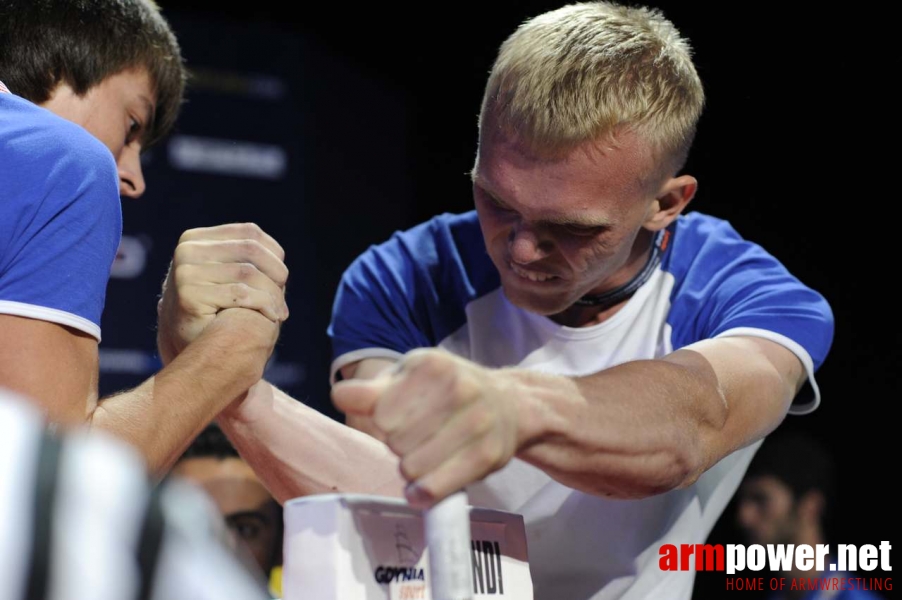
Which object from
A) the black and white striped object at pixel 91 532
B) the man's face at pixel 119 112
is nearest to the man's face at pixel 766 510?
the man's face at pixel 119 112

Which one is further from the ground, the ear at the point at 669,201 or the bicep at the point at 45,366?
the ear at the point at 669,201

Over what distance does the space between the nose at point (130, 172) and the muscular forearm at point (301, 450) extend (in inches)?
13.3

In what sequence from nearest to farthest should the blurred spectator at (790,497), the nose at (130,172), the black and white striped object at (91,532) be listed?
the black and white striped object at (91,532)
the nose at (130,172)
the blurred spectator at (790,497)

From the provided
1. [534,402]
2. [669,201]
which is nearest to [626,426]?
[534,402]

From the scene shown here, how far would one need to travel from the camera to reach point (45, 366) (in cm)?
106

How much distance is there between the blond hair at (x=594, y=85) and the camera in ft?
4.38

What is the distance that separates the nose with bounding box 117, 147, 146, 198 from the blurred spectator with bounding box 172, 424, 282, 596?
3.66 ft

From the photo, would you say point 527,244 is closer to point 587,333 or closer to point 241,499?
point 587,333

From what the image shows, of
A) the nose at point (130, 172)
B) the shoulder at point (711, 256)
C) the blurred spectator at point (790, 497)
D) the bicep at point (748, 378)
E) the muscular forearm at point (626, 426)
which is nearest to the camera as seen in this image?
the muscular forearm at point (626, 426)

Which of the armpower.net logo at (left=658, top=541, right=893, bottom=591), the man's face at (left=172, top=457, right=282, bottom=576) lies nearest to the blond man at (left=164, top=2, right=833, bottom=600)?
the man's face at (left=172, top=457, right=282, bottom=576)

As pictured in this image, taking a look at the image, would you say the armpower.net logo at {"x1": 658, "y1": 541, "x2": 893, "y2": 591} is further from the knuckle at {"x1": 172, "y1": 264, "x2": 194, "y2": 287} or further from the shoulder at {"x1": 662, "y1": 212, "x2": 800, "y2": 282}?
the knuckle at {"x1": 172, "y1": 264, "x2": 194, "y2": 287}

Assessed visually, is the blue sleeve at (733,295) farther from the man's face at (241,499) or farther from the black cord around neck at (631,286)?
the man's face at (241,499)

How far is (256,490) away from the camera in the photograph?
249cm

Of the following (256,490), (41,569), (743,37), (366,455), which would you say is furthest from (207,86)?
(41,569)
